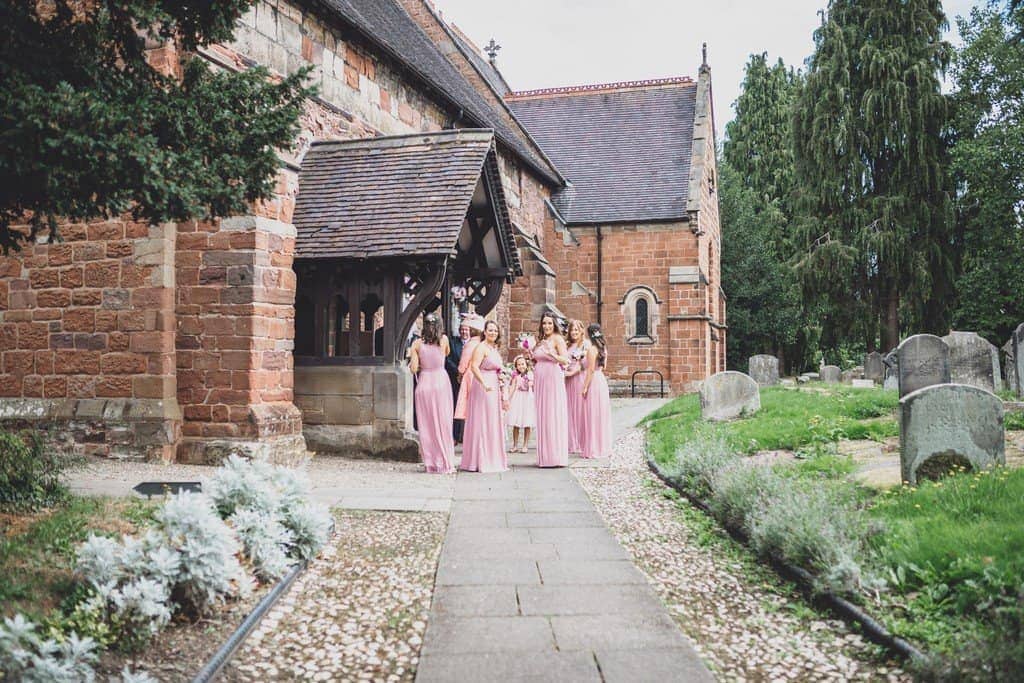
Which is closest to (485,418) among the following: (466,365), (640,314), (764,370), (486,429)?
(486,429)

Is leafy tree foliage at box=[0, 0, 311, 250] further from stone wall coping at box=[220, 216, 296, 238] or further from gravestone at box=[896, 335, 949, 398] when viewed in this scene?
gravestone at box=[896, 335, 949, 398]

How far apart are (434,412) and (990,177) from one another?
2318 cm

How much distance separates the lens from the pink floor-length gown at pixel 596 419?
11.3 meters

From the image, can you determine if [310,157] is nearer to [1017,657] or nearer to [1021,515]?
[1021,515]

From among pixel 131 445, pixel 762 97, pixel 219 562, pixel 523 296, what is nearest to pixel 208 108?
pixel 219 562

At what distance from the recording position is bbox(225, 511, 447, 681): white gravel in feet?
12.6

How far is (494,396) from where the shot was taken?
1014cm

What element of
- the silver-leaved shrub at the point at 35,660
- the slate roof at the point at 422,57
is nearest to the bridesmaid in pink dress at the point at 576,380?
the slate roof at the point at 422,57

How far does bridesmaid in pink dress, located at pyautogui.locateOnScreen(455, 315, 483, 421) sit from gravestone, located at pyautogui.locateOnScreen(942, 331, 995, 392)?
8550 mm

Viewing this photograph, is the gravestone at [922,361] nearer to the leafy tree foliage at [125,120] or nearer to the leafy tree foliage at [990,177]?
the leafy tree foliage at [125,120]

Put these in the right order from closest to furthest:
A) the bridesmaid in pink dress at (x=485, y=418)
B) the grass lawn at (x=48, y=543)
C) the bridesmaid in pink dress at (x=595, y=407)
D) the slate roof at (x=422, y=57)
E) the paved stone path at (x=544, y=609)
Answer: the paved stone path at (x=544, y=609) → the grass lawn at (x=48, y=543) → the bridesmaid in pink dress at (x=485, y=418) → the bridesmaid in pink dress at (x=595, y=407) → the slate roof at (x=422, y=57)

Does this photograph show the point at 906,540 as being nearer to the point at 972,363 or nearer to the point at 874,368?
the point at 972,363

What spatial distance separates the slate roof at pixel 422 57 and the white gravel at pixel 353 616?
27.9 feet

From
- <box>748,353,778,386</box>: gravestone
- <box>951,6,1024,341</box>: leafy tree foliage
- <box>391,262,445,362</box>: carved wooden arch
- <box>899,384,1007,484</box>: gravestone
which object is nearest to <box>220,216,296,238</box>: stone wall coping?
<box>391,262,445,362</box>: carved wooden arch
